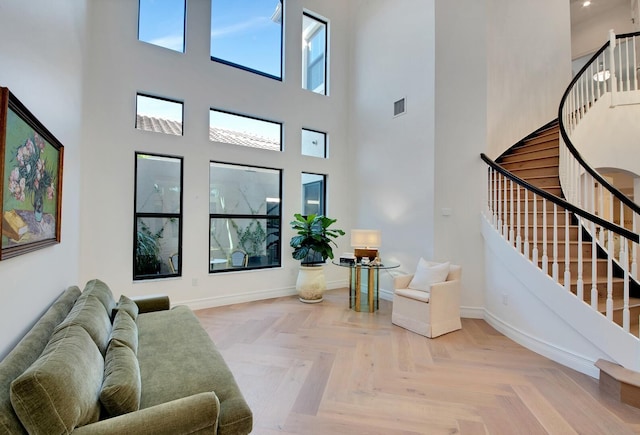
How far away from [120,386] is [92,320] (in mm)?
731

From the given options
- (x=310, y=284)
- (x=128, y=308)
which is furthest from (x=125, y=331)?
(x=310, y=284)

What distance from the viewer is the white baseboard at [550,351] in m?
2.65

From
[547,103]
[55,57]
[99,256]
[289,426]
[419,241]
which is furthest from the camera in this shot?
[547,103]

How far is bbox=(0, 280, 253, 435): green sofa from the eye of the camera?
42.4 inches

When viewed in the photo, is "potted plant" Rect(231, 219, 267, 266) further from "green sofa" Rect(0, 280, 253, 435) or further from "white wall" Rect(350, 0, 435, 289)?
"green sofa" Rect(0, 280, 253, 435)

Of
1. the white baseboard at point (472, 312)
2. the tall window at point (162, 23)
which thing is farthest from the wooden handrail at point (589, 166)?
the tall window at point (162, 23)

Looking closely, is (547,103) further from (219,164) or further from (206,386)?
(206,386)

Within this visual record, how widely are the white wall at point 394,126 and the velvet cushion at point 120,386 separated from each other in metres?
3.84

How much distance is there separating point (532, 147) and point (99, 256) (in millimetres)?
6428

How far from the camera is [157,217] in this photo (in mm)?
4266

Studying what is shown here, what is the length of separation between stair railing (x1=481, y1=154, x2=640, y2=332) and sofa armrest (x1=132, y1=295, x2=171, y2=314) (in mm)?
3766

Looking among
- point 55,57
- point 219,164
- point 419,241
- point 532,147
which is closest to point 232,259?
point 219,164

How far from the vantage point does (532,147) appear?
481 cm

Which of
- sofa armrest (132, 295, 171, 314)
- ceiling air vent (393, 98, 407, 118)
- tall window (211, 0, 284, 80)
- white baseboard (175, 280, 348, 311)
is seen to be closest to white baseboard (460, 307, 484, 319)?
white baseboard (175, 280, 348, 311)
